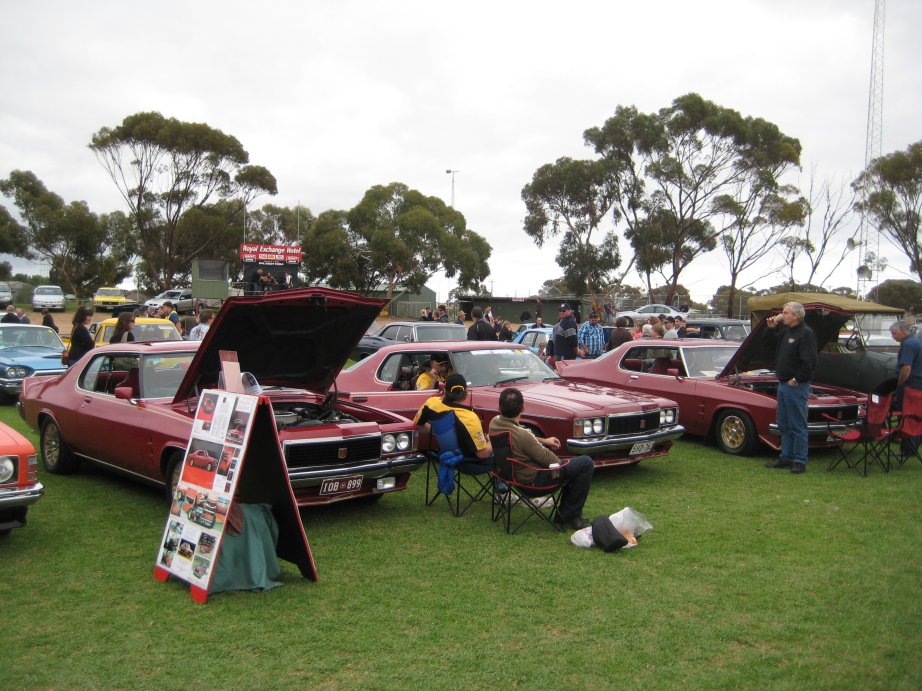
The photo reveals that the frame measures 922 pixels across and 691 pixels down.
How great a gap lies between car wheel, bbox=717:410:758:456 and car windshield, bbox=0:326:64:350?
38.7ft

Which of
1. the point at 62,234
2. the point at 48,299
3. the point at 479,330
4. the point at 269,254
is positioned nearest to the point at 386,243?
the point at 269,254

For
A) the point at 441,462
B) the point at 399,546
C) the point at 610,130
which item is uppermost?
the point at 610,130

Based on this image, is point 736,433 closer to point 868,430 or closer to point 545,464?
point 868,430

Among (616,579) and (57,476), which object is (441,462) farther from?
(57,476)

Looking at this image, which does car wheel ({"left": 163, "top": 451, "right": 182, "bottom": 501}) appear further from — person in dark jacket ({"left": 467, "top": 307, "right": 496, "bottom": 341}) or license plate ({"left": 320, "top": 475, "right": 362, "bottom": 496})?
person in dark jacket ({"left": 467, "top": 307, "right": 496, "bottom": 341})

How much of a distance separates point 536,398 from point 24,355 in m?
10.1

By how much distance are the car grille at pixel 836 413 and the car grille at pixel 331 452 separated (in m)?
5.50

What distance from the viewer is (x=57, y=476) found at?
7.95 metres

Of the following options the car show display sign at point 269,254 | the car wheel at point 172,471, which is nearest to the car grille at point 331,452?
the car wheel at point 172,471

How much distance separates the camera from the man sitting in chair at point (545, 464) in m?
6.09

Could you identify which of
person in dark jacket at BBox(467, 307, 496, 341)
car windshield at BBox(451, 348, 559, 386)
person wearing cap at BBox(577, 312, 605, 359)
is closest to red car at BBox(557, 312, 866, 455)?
car windshield at BBox(451, 348, 559, 386)

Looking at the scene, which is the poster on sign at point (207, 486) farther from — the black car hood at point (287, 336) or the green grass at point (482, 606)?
the black car hood at point (287, 336)

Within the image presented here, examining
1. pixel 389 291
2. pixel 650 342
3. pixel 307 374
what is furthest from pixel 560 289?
pixel 307 374

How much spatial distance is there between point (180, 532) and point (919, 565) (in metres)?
5.06
